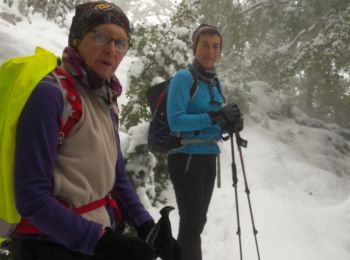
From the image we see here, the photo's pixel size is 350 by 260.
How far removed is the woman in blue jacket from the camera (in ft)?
10.6

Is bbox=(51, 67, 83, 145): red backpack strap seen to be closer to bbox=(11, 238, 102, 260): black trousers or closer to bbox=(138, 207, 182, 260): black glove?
A: bbox=(11, 238, 102, 260): black trousers

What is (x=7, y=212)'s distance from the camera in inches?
55.6

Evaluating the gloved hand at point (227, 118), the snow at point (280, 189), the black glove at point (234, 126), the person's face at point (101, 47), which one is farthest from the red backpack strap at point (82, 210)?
the snow at point (280, 189)

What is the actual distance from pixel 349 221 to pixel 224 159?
394 cm

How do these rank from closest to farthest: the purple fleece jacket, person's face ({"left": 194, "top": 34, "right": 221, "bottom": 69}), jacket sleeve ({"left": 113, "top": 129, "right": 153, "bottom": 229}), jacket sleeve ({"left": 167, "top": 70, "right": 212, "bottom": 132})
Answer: the purple fleece jacket < jacket sleeve ({"left": 113, "top": 129, "right": 153, "bottom": 229}) < jacket sleeve ({"left": 167, "top": 70, "right": 212, "bottom": 132}) < person's face ({"left": 194, "top": 34, "right": 221, "bottom": 69})

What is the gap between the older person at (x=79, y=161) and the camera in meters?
1.34

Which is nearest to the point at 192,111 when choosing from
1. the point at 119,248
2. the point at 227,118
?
the point at 227,118

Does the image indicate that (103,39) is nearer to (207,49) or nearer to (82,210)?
(82,210)

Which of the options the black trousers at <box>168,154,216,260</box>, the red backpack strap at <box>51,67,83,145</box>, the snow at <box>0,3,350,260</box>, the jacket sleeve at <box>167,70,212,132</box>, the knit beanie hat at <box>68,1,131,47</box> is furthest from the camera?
the snow at <box>0,3,350,260</box>

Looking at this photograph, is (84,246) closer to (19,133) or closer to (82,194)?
(82,194)

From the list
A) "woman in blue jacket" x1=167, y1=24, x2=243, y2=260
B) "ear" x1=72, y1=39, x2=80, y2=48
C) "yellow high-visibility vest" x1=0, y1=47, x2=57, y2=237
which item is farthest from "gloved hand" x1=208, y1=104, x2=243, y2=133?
"yellow high-visibility vest" x1=0, y1=47, x2=57, y2=237

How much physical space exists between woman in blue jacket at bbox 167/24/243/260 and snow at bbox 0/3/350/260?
176cm

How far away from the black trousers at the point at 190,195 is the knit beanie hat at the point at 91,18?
183 centimetres

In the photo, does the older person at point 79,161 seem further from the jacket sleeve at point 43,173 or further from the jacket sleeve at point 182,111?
the jacket sleeve at point 182,111
